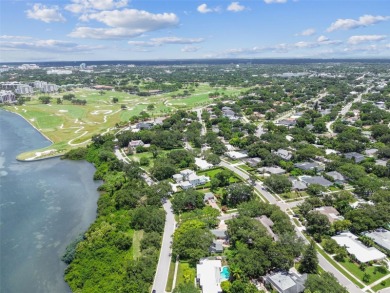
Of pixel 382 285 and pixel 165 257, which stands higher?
pixel 165 257

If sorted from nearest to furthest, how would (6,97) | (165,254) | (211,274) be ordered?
(211,274), (165,254), (6,97)

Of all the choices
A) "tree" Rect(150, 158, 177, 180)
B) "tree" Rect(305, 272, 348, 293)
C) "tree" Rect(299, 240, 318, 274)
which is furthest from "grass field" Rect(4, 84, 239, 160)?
"tree" Rect(305, 272, 348, 293)

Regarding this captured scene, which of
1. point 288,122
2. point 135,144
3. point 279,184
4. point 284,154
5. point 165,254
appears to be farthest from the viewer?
point 288,122

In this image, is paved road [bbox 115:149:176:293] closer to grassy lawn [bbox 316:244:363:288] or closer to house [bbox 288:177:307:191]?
grassy lawn [bbox 316:244:363:288]

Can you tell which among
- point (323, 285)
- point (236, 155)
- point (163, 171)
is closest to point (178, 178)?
point (163, 171)

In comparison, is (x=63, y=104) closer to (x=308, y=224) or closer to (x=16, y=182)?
(x=16, y=182)

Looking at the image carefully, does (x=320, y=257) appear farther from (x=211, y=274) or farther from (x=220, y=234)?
(x=211, y=274)

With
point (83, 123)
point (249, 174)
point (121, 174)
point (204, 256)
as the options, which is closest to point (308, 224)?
point (204, 256)
